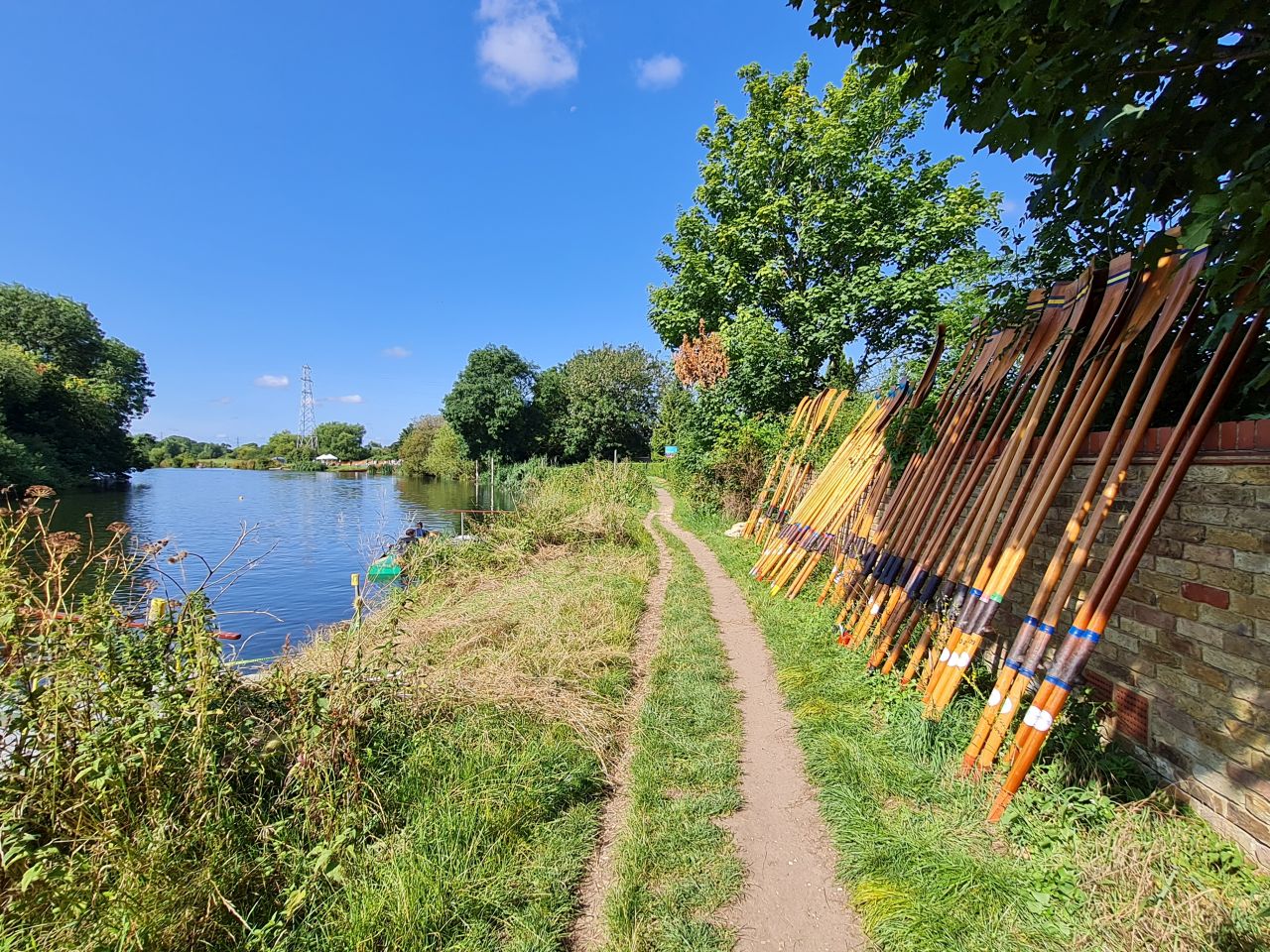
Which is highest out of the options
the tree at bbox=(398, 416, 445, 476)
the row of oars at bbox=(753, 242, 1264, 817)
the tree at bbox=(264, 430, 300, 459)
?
the row of oars at bbox=(753, 242, 1264, 817)

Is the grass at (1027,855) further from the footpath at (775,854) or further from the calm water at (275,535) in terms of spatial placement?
the calm water at (275,535)

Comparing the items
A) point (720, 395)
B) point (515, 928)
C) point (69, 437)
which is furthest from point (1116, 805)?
point (69, 437)

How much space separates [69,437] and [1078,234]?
5247 cm

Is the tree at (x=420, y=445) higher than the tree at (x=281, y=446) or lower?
higher

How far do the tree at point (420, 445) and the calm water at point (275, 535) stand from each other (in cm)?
1544

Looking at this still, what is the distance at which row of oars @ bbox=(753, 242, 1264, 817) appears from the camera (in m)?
2.52

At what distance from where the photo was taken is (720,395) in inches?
525

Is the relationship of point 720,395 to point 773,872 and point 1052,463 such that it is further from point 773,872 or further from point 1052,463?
point 773,872

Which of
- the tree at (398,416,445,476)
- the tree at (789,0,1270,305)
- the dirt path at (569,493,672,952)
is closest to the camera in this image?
the tree at (789,0,1270,305)

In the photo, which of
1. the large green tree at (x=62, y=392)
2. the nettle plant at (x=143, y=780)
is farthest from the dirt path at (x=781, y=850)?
the large green tree at (x=62, y=392)

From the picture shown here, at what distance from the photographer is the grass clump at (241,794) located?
1.91 m

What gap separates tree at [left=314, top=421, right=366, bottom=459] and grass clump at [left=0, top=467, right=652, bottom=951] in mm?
104446

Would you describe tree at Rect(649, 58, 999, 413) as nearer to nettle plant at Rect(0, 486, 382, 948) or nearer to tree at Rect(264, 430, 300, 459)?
nettle plant at Rect(0, 486, 382, 948)

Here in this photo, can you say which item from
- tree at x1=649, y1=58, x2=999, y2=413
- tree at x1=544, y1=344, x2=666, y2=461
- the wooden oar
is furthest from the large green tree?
the wooden oar
